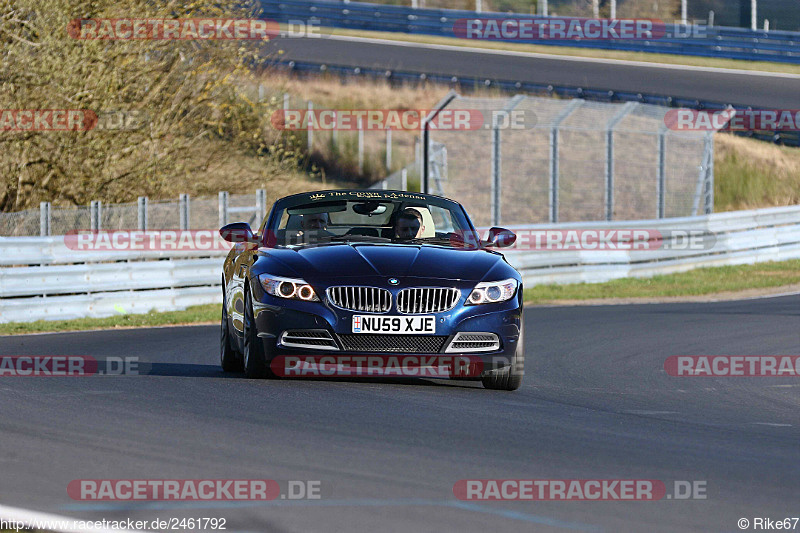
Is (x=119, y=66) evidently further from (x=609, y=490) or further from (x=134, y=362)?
(x=609, y=490)

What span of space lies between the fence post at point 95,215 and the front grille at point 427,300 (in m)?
11.3

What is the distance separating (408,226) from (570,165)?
23.0 m

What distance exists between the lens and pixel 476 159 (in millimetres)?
34500

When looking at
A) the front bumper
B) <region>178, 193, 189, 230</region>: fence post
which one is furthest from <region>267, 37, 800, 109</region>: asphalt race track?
the front bumper

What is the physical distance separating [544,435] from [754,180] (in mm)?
27507

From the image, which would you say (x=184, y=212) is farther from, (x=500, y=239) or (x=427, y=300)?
(x=427, y=300)

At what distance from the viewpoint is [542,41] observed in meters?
43.8

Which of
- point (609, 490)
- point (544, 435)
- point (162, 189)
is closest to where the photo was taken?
point (609, 490)

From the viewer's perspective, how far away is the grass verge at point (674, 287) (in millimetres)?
19328

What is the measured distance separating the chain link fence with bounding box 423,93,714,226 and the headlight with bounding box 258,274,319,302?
13.5 meters

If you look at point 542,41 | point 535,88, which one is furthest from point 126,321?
point 542,41

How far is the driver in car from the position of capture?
10.5 m

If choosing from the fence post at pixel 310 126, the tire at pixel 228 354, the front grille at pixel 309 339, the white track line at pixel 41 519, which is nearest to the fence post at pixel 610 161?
the fence post at pixel 310 126

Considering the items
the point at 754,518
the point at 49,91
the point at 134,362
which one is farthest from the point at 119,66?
→ the point at 754,518
